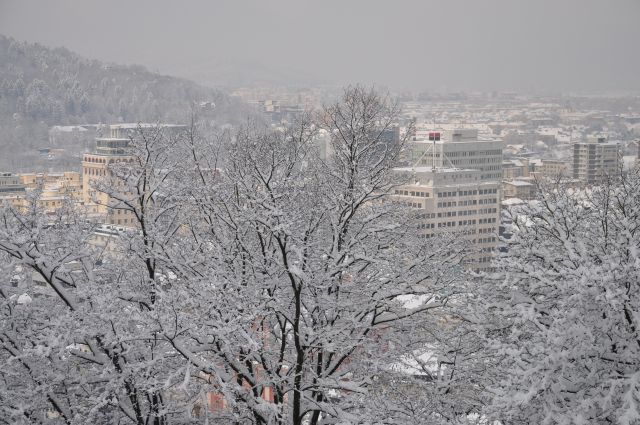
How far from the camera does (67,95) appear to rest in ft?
452

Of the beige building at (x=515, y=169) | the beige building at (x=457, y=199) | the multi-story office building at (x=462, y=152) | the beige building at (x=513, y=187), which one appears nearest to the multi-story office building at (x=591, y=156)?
the beige building at (x=515, y=169)

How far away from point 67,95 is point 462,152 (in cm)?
7229

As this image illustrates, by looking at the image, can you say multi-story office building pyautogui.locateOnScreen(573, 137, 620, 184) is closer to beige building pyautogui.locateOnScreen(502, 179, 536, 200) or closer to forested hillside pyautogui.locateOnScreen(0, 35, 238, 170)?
beige building pyautogui.locateOnScreen(502, 179, 536, 200)

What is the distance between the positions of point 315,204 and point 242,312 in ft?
4.29

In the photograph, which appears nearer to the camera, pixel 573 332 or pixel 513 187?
pixel 573 332

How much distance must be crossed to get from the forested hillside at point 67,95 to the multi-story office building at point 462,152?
3779 centimetres

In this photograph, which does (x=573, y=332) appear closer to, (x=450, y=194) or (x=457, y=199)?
(x=450, y=194)

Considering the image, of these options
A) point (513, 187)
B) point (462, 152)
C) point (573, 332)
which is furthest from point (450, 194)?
point (573, 332)

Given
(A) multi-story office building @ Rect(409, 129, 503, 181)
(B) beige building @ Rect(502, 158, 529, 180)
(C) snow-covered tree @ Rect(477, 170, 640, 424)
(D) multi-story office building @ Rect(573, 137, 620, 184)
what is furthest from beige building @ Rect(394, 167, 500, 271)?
(C) snow-covered tree @ Rect(477, 170, 640, 424)

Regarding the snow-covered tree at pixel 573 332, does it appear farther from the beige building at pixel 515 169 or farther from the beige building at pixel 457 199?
the beige building at pixel 515 169

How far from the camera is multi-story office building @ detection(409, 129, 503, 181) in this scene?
76.8 m

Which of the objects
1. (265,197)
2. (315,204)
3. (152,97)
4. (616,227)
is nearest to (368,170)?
(315,204)

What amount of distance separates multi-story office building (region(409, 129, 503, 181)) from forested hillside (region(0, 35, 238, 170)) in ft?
124

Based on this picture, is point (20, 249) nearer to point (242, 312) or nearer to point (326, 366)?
point (242, 312)
